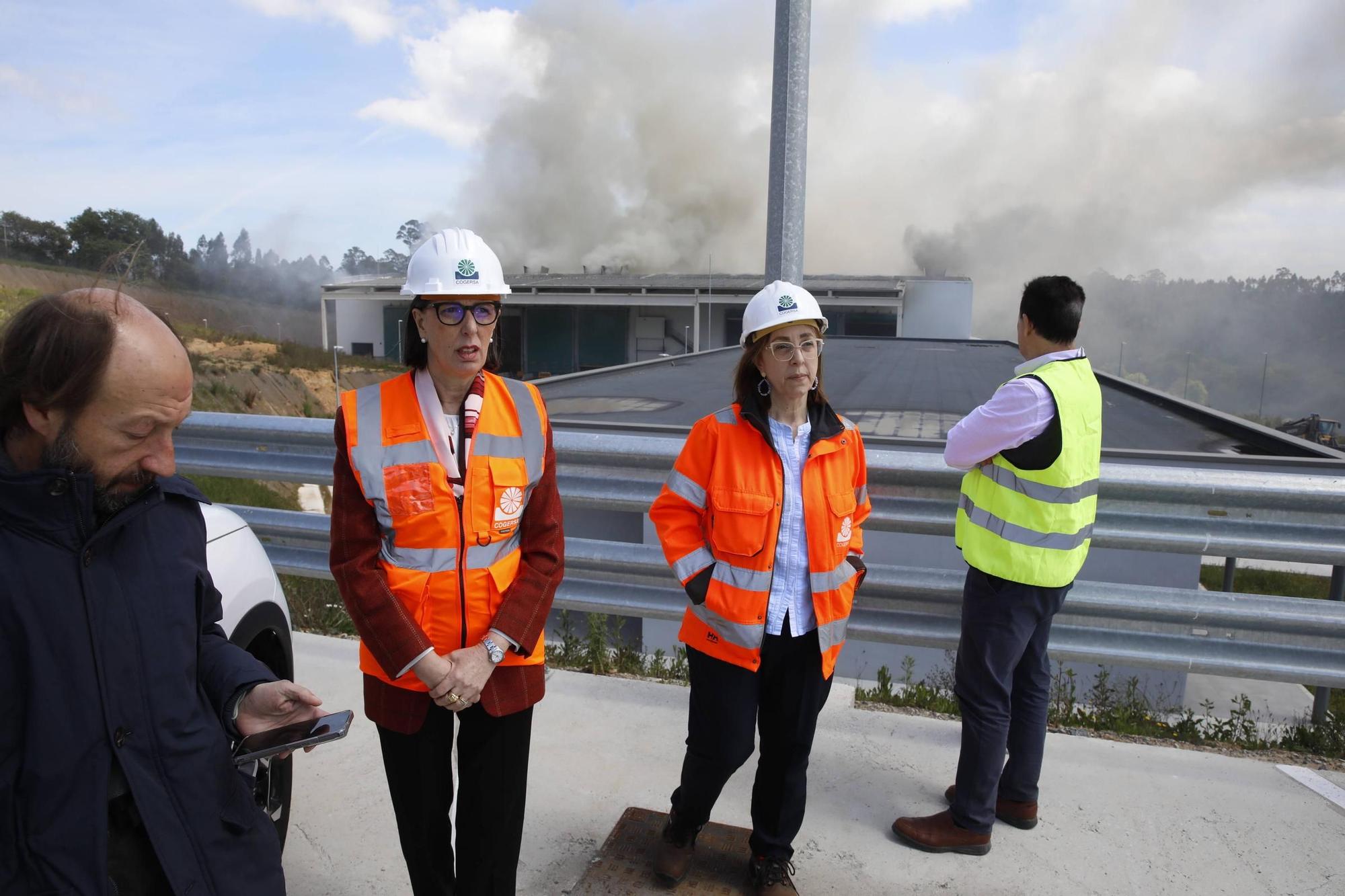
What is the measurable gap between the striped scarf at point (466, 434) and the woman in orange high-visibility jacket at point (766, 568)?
685mm

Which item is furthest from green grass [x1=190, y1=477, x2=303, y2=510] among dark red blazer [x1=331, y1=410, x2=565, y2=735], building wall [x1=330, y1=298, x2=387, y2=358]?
building wall [x1=330, y1=298, x2=387, y2=358]

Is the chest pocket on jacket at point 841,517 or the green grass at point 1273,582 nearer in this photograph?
the chest pocket on jacket at point 841,517

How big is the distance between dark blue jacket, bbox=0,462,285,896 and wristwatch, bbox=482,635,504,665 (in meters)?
0.62

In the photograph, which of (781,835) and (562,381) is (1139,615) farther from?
(562,381)

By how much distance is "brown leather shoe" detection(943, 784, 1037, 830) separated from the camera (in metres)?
3.01

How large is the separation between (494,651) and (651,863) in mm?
1086

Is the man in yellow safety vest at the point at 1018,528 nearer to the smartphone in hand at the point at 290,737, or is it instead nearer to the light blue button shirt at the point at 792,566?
the light blue button shirt at the point at 792,566

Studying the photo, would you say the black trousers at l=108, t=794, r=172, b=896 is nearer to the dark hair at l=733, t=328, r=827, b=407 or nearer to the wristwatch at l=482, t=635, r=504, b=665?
the wristwatch at l=482, t=635, r=504, b=665

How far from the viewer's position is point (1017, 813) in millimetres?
3020

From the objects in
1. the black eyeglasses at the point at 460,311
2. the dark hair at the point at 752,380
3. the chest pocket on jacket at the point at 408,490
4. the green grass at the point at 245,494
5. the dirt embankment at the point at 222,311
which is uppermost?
the dirt embankment at the point at 222,311

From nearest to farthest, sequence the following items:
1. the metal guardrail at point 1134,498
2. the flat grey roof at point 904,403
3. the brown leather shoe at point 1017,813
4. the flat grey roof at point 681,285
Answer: the brown leather shoe at point 1017,813 → the metal guardrail at point 1134,498 → the flat grey roof at point 904,403 → the flat grey roof at point 681,285

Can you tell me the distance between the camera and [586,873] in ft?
8.77

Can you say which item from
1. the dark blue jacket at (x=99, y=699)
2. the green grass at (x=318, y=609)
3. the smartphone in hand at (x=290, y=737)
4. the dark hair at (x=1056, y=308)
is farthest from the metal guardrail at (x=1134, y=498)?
the dark blue jacket at (x=99, y=699)

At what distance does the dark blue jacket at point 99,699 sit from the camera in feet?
4.28
